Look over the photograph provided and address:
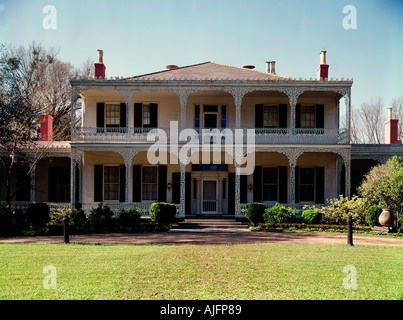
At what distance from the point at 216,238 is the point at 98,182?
8.99 meters

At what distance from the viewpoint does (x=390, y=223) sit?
15977 millimetres

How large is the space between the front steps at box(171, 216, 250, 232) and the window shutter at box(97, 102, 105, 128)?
6.84 metres

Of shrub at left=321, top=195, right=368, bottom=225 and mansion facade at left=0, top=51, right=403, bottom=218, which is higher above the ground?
mansion facade at left=0, top=51, right=403, bottom=218

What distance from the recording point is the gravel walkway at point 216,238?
13.1 meters

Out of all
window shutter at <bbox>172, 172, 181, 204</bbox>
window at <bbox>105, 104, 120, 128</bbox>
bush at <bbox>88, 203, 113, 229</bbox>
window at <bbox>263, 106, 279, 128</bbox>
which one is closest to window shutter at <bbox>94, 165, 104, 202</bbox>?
window at <bbox>105, 104, 120, 128</bbox>

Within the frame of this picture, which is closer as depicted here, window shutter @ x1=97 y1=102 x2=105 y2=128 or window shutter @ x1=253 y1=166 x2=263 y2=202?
window shutter @ x1=253 y1=166 x2=263 y2=202

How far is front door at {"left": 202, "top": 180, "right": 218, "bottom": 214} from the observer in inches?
816

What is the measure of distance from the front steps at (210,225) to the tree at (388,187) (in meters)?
5.81

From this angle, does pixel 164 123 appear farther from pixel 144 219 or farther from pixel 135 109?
pixel 144 219

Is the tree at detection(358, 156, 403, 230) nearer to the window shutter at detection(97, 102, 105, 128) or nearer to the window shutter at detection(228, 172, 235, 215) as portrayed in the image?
the window shutter at detection(228, 172, 235, 215)

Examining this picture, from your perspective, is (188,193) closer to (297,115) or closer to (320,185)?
(320,185)

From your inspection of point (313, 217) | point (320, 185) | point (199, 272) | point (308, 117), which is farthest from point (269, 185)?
point (199, 272)
